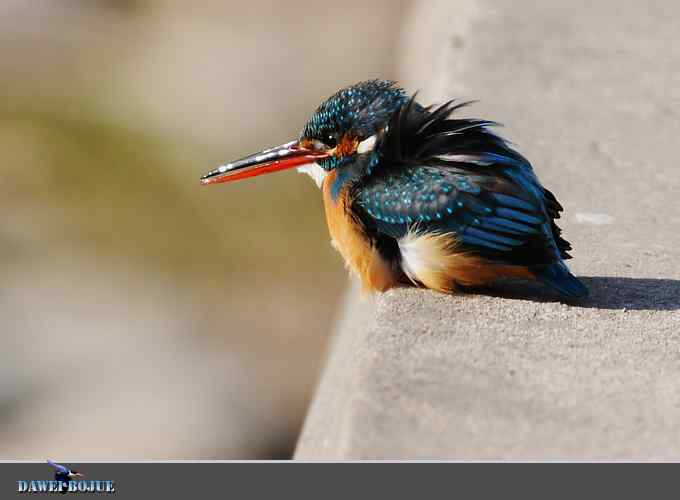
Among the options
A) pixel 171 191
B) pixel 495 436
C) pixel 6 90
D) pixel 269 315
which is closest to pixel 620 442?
pixel 495 436

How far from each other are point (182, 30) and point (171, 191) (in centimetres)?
443

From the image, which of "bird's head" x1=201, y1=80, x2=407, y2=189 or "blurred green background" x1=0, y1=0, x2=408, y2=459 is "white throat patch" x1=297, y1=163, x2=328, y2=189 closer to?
"bird's head" x1=201, y1=80, x2=407, y2=189

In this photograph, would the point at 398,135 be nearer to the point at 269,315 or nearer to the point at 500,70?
the point at 500,70

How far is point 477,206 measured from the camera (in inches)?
131

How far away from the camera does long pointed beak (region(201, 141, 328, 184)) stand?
386 cm

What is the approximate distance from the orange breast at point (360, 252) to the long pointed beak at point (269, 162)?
31 centimetres

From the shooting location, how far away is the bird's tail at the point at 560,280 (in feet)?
10.9

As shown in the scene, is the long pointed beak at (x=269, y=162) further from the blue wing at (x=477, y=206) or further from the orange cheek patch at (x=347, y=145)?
the blue wing at (x=477, y=206)

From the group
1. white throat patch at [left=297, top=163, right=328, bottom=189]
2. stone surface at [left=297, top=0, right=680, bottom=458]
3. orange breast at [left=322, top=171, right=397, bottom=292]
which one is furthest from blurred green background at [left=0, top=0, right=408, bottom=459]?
orange breast at [left=322, top=171, right=397, bottom=292]

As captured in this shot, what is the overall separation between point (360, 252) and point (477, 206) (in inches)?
17.3

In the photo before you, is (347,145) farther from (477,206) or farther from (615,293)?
(615,293)
